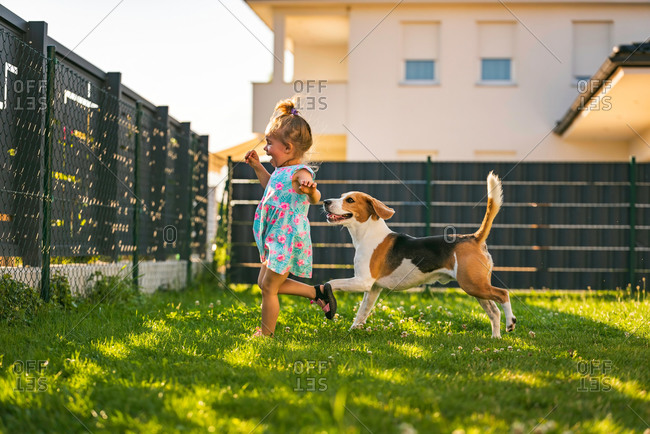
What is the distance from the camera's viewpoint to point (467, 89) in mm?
16047

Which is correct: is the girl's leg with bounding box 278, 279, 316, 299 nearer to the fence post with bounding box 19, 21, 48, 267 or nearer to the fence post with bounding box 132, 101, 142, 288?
the fence post with bounding box 19, 21, 48, 267

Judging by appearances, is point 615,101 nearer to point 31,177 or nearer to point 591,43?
point 591,43

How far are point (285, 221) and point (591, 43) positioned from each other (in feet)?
44.4

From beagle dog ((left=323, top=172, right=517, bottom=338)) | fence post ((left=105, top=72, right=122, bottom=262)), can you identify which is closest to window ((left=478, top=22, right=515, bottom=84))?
fence post ((left=105, top=72, right=122, bottom=262))

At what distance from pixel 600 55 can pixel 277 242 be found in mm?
13689

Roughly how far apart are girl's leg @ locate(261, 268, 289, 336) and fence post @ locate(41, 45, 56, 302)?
7.05 feet

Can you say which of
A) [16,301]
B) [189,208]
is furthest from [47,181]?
[189,208]

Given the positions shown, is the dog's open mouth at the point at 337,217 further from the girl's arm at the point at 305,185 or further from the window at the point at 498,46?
the window at the point at 498,46

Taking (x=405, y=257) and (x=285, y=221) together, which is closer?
(x=285, y=221)

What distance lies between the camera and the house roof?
8625 millimetres

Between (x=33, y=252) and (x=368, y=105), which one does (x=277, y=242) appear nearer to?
(x=33, y=252)

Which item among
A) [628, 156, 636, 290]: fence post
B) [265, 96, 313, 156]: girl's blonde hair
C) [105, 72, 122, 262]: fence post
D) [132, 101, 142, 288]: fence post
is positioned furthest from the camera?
[628, 156, 636, 290]: fence post

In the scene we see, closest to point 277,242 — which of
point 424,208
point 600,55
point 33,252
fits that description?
point 33,252

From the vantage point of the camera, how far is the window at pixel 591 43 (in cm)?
1595
